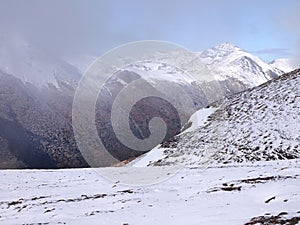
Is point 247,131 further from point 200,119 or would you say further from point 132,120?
point 132,120

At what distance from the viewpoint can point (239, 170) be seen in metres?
21.6

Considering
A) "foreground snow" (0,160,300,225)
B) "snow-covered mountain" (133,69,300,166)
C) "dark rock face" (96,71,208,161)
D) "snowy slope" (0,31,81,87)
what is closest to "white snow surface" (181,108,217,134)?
"snow-covered mountain" (133,69,300,166)

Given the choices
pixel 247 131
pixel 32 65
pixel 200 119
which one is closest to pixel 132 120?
pixel 32 65

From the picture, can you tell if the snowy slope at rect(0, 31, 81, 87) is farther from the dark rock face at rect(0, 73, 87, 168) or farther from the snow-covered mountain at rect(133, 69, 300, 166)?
the snow-covered mountain at rect(133, 69, 300, 166)

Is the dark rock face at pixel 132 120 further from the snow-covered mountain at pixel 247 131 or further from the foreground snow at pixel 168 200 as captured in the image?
the foreground snow at pixel 168 200

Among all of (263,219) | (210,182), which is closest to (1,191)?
Result: (210,182)

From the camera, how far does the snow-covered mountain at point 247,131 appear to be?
29.8 meters

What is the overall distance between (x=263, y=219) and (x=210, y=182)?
806 cm

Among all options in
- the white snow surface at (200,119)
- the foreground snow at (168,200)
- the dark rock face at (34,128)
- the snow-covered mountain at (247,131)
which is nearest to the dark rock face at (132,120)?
the dark rock face at (34,128)

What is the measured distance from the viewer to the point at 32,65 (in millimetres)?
150625

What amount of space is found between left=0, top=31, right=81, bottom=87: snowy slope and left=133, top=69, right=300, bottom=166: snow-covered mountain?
10954cm

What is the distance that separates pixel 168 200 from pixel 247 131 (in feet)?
66.7

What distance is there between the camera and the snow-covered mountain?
29802 millimetres

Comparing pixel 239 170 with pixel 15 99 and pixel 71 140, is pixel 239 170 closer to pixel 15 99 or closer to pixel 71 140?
pixel 71 140
